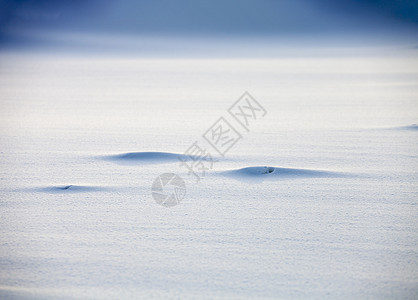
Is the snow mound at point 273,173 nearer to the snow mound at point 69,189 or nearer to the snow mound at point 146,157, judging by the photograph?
the snow mound at point 146,157

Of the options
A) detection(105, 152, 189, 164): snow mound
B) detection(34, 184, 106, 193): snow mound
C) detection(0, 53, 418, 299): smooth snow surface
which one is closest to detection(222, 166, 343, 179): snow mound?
detection(0, 53, 418, 299): smooth snow surface

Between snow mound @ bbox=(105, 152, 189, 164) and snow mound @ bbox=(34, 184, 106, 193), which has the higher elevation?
snow mound @ bbox=(105, 152, 189, 164)

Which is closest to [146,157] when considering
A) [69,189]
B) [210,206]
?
[69,189]

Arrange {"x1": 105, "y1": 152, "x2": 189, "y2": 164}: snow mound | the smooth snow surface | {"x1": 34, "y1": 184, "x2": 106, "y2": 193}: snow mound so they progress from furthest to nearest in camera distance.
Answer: {"x1": 105, "y1": 152, "x2": 189, "y2": 164}: snow mound < {"x1": 34, "y1": 184, "x2": 106, "y2": 193}: snow mound < the smooth snow surface

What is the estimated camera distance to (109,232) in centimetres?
153

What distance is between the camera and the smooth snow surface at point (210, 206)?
1248 millimetres

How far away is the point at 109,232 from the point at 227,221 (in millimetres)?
365

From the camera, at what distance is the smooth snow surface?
1248 millimetres

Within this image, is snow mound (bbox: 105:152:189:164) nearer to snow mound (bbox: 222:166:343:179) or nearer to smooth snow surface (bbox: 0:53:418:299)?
smooth snow surface (bbox: 0:53:418:299)

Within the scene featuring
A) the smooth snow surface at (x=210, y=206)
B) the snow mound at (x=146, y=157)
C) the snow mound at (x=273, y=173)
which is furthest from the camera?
the snow mound at (x=146, y=157)

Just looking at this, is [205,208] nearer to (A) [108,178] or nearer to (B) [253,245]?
(B) [253,245]

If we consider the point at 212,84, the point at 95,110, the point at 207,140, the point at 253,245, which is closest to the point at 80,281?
the point at 253,245

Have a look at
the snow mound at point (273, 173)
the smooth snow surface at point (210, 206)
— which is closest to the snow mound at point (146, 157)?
the smooth snow surface at point (210, 206)

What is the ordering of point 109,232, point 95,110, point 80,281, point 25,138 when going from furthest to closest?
point 95,110, point 25,138, point 109,232, point 80,281
